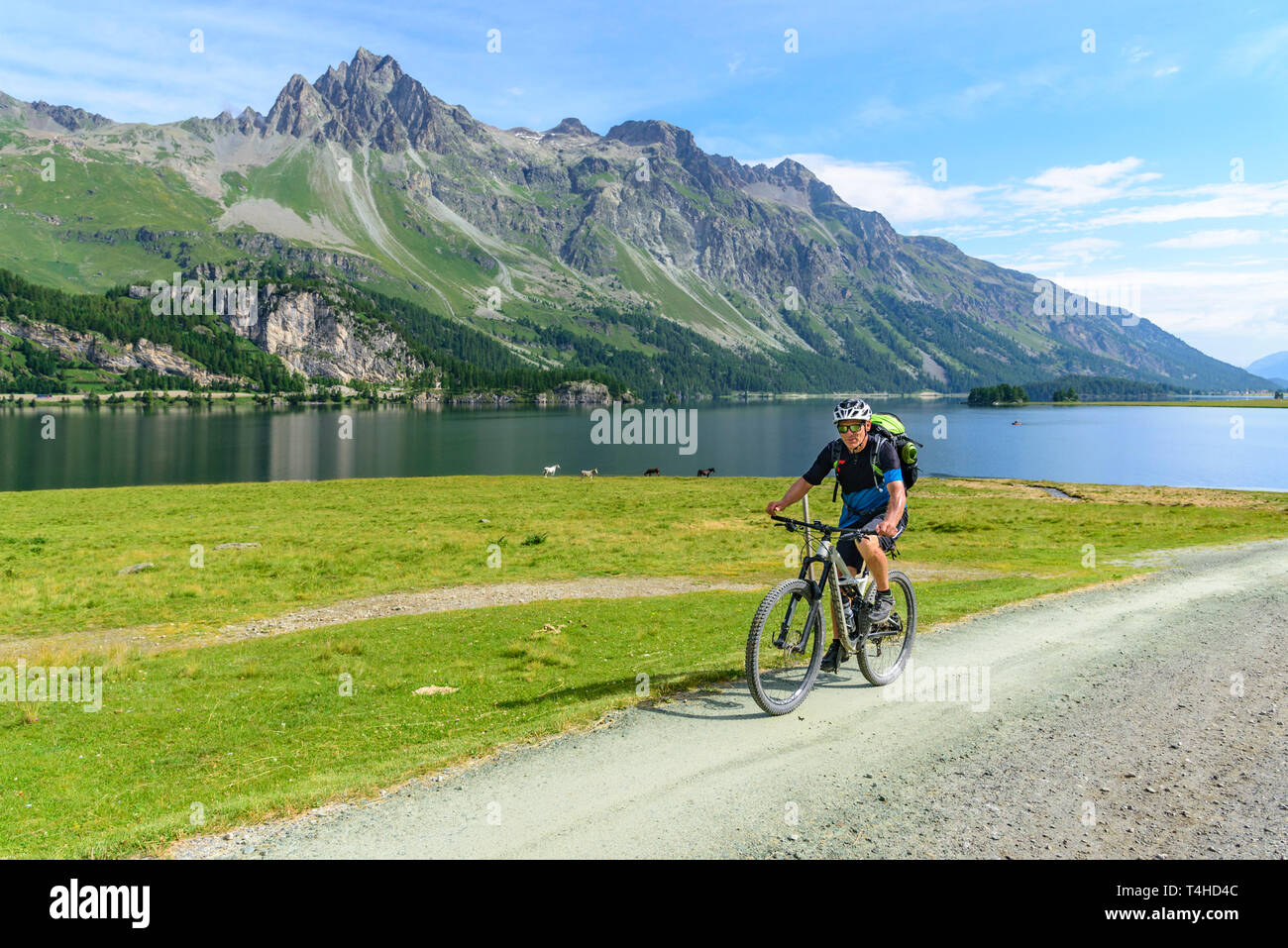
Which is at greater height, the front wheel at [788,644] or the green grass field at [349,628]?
the front wheel at [788,644]

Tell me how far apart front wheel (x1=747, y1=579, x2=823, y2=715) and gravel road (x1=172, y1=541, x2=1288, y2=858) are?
0.38 metres

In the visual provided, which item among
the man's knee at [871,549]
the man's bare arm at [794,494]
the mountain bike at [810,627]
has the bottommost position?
the mountain bike at [810,627]

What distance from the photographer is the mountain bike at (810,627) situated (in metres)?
9.95

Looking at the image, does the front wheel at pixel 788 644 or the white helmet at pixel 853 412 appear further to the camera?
the white helmet at pixel 853 412

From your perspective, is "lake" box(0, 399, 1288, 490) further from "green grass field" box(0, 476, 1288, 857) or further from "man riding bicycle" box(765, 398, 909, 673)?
"man riding bicycle" box(765, 398, 909, 673)

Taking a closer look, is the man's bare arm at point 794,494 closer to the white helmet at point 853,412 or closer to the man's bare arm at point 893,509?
the white helmet at point 853,412

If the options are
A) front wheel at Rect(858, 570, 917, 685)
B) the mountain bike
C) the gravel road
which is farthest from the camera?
front wheel at Rect(858, 570, 917, 685)

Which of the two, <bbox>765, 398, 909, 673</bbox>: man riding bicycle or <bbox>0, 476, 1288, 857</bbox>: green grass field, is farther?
<bbox>765, 398, 909, 673</bbox>: man riding bicycle

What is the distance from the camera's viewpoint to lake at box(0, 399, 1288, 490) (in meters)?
93.4

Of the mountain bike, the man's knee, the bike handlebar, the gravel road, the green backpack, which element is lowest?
the gravel road

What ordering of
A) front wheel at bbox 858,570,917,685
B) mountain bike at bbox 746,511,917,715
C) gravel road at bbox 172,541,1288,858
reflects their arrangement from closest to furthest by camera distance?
gravel road at bbox 172,541,1288,858 → mountain bike at bbox 746,511,917,715 → front wheel at bbox 858,570,917,685

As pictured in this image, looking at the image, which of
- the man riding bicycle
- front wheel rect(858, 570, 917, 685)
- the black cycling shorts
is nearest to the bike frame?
the man riding bicycle

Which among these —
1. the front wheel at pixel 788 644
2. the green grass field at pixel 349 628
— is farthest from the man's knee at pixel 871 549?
the green grass field at pixel 349 628
